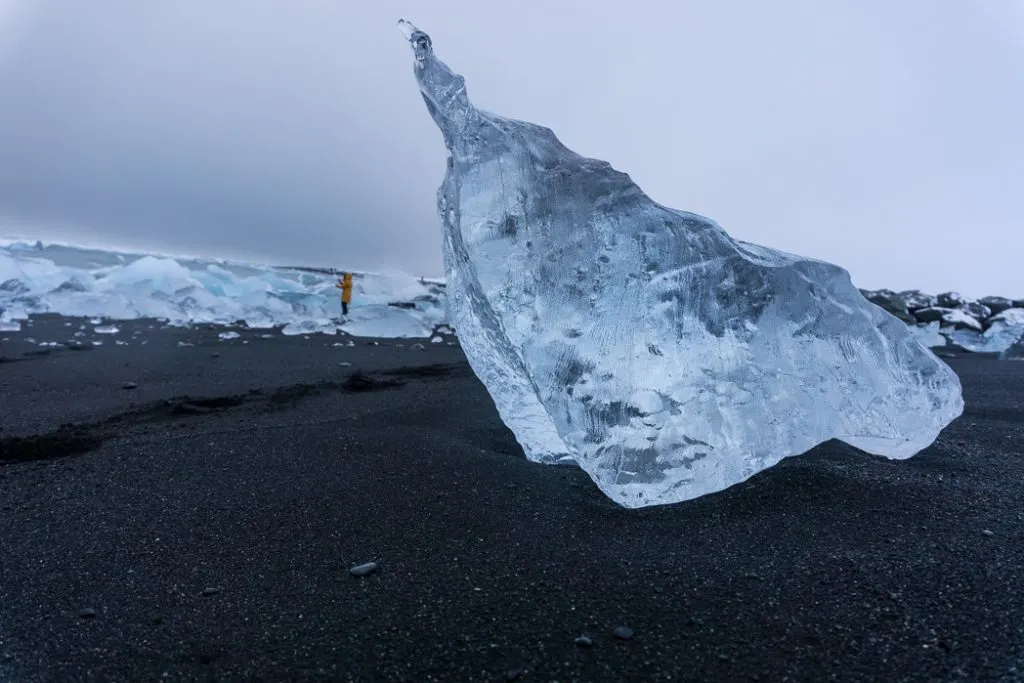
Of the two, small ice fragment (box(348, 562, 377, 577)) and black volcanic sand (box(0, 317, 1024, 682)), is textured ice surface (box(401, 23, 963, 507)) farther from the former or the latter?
small ice fragment (box(348, 562, 377, 577))

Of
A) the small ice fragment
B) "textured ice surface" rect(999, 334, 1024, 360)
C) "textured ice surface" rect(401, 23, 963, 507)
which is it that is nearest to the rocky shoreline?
"textured ice surface" rect(999, 334, 1024, 360)

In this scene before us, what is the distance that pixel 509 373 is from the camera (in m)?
2.62

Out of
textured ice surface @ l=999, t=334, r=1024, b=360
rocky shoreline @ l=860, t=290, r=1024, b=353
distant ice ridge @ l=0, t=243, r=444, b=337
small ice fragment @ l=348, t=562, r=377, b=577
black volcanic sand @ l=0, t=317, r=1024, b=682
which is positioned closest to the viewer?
black volcanic sand @ l=0, t=317, r=1024, b=682

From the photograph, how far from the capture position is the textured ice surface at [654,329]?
83.4 inches

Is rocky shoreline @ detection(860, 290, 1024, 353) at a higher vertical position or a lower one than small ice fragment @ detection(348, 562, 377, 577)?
higher

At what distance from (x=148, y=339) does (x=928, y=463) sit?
9.27m

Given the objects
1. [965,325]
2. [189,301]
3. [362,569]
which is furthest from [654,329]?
[189,301]

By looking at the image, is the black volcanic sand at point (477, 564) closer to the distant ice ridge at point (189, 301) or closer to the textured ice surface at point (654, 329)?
the textured ice surface at point (654, 329)

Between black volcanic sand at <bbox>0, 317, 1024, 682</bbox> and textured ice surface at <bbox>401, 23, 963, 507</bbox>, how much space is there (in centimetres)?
20

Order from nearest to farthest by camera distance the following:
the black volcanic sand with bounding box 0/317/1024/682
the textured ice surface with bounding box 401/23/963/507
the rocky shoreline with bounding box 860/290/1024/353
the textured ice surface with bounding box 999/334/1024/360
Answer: the black volcanic sand with bounding box 0/317/1024/682 < the textured ice surface with bounding box 401/23/963/507 < the textured ice surface with bounding box 999/334/1024/360 < the rocky shoreline with bounding box 860/290/1024/353

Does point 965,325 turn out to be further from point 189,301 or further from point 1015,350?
point 189,301

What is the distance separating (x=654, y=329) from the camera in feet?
7.32

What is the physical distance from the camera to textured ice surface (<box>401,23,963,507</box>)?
2119mm

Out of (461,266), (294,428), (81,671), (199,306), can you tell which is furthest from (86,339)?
(81,671)
